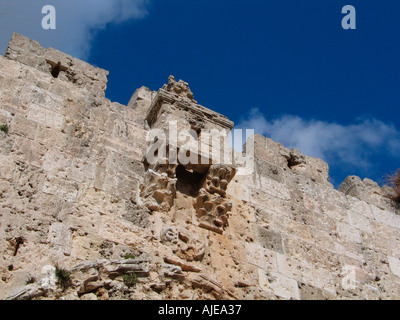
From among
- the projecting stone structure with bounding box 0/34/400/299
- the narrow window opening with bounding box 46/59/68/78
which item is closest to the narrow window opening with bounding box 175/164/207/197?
the projecting stone structure with bounding box 0/34/400/299

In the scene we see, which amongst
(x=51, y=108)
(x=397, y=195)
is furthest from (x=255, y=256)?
(x=397, y=195)

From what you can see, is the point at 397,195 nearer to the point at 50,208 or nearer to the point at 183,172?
the point at 183,172

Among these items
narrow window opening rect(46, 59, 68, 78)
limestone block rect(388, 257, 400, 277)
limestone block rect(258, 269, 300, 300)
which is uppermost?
narrow window opening rect(46, 59, 68, 78)

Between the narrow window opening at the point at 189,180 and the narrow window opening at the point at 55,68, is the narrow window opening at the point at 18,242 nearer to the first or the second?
the narrow window opening at the point at 189,180

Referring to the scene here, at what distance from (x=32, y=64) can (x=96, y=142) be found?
1542 mm

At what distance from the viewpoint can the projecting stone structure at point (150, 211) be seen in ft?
20.4

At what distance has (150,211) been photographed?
733 cm

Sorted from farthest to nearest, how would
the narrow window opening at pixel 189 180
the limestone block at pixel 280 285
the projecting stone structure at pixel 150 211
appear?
the narrow window opening at pixel 189 180 → the limestone block at pixel 280 285 → the projecting stone structure at pixel 150 211

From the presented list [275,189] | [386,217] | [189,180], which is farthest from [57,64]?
[386,217]

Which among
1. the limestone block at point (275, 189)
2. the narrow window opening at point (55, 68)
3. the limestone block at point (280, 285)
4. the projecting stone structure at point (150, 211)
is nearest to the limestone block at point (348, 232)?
the projecting stone structure at point (150, 211)

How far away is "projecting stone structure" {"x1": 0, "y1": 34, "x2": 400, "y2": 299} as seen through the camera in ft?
20.4

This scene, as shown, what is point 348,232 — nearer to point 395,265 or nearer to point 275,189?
point 395,265

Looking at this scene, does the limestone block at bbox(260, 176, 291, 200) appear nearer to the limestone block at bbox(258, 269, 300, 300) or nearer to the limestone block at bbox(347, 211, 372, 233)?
the limestone block at bbox(347, 211, 372, 233)

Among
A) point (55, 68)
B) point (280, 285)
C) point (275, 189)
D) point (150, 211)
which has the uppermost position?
point (55, 68)
